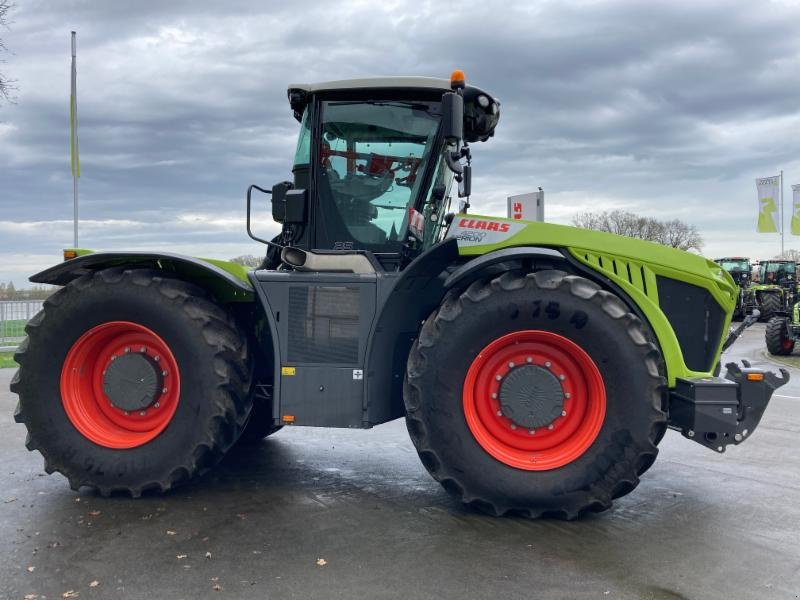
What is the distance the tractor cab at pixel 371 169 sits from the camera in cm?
495

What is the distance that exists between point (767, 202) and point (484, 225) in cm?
3386

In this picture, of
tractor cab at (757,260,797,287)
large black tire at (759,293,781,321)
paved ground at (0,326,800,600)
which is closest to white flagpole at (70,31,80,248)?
paved ground at (0,326,800,600)

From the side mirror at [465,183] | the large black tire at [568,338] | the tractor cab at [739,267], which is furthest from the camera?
the tractor cab at [739,267]

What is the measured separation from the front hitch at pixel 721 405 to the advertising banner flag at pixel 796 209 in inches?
1220

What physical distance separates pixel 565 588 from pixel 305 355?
220cm

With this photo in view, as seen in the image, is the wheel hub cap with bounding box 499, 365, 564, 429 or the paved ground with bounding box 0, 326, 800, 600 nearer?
the paved ground with bounding box 0, 326, 800, 600

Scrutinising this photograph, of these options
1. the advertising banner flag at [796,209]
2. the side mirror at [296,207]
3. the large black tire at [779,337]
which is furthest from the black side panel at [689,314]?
the advertising banner flag at [796,209]

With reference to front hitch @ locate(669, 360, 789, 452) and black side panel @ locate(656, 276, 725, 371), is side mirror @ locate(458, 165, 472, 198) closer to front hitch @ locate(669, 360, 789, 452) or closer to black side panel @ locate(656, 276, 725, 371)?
black side panel @ locate(656, 276, 725, 371)

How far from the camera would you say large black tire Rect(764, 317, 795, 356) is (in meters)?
16.7

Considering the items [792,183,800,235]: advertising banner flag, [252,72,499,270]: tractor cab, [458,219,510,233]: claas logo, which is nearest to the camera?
[458,219,510,233]: claas logo

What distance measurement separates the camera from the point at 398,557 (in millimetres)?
3668

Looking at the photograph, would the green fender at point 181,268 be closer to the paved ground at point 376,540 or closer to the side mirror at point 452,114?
the paved ground at point 376,540

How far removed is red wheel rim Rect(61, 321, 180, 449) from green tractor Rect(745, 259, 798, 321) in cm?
1831

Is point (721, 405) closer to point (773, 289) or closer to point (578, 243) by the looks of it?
point (578, 243)
